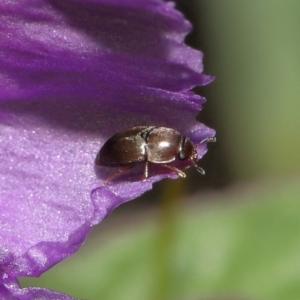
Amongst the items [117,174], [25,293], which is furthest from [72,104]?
[25,293]

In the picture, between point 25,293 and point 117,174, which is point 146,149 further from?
point 25,293

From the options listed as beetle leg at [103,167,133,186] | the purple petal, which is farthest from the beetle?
the purple petal

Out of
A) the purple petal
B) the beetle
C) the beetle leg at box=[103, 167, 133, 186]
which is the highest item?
the beetle

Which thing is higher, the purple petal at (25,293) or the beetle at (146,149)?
the beetle at (146,149)

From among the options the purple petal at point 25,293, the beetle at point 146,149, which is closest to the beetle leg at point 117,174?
the beetle at point 146,149

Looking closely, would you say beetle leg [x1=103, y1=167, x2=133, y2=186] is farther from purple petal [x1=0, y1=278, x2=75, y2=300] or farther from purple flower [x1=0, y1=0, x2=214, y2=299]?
purple petal [x1=0, y1=278, x2=75, y2=300]

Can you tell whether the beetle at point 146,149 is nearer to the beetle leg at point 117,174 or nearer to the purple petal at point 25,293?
the beetle leg at point 117,174
